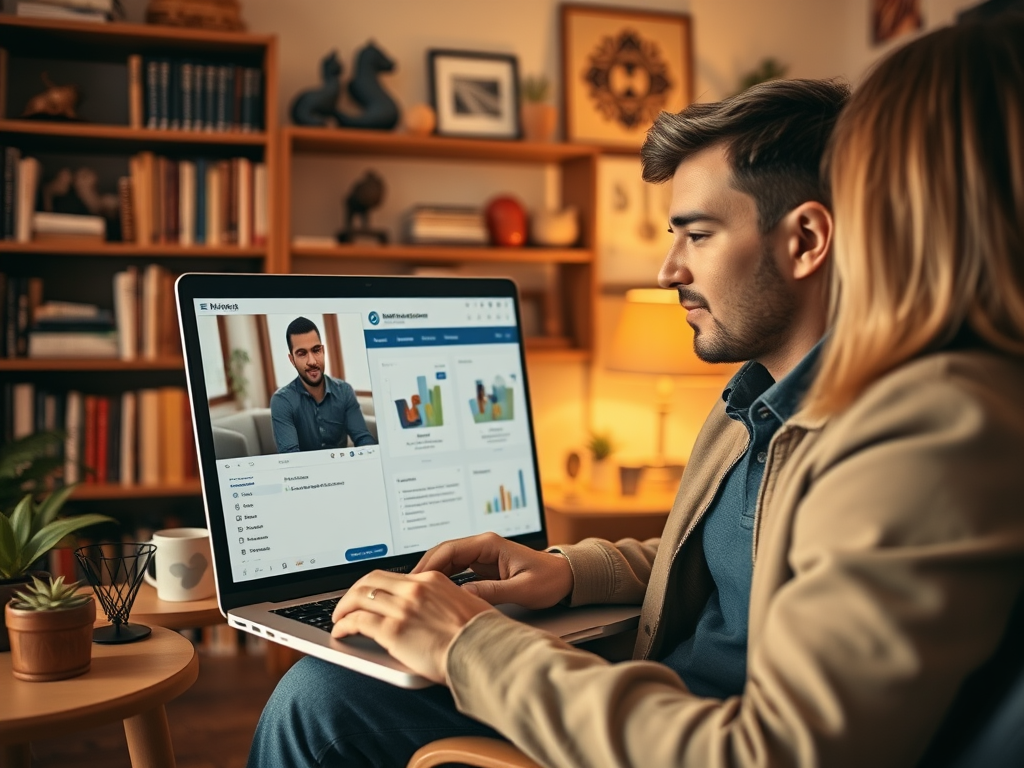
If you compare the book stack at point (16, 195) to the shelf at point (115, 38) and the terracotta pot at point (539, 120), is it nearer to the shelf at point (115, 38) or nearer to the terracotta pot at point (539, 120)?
the shelf at point (115, 38)

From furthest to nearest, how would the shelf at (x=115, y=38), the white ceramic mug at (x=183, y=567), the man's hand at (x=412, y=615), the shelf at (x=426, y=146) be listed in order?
the shelf at (x=426, y=146) < the shelf at (x=115, y=38) < the white ceramic mug at (x=183, y=567) < the man's hand at (x=412, y=615)

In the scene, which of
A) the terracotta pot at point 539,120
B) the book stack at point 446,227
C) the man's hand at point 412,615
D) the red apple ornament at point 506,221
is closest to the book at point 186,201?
Answer: the book stack at point 446,227

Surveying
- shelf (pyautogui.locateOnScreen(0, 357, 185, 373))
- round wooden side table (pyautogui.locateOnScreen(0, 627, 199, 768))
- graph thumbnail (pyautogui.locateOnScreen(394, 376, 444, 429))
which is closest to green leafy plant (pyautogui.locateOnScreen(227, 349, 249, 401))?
graph thumbnail (pyautogui.locateOnScreen(394, 376, 444, 429))

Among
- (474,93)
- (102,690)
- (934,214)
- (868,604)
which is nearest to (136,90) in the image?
(474,93)

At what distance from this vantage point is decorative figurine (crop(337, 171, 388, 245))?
342 cm

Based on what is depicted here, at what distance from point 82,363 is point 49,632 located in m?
2.22

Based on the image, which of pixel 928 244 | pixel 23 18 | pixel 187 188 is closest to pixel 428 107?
pixel 187 188

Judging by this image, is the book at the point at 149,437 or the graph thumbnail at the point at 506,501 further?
the book at the point at 149,437

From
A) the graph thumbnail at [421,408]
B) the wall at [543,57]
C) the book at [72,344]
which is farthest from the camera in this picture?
the wall at [543,57]

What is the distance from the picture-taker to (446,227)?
350cm

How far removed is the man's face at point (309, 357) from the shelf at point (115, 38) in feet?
7.18

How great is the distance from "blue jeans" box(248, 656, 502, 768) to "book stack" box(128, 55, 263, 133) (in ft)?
7.89

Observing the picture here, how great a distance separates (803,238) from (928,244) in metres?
0.45

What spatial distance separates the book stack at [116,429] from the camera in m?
3.09
